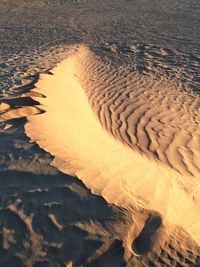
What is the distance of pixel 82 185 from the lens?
13.4 feet

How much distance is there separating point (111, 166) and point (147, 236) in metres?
1.30

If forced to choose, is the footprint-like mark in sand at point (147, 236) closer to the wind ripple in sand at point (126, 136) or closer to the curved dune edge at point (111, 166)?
the wind ripple in sand at point (126, 136)

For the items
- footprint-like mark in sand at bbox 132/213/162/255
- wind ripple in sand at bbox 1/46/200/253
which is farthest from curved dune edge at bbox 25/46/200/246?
footprint-like mark in sand at bbox 132/213/162/255

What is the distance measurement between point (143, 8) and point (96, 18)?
107 inches

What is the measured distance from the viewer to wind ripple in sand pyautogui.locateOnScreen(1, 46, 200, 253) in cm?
427

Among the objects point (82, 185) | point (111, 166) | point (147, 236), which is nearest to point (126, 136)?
point (111, 166)

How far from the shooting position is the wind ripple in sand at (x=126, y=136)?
427 centimetres

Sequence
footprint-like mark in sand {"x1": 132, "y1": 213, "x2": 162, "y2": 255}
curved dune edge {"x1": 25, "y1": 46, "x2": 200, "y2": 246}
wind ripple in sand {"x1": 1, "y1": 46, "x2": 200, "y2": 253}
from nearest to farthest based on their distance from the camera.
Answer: footprint-like mark in sand {"x1": 132, "y1": 213, "x2": 162, "y2": 255}
curved dune edge {"x1": 25, "y1": 46, "x2": 200, "y2": 246}
wind ripple in sand {"x1": 1, "y1": 46, "x2": 200, "y2": 253}

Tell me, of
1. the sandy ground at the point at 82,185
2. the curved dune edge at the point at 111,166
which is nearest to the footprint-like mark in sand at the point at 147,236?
the sandy ground at the point at 82,185

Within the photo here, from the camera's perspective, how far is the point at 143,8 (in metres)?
18.5

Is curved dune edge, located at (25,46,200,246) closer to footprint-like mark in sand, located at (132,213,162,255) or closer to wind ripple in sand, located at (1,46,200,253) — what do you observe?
wind ripple in sand, located at (1,46,200,253)

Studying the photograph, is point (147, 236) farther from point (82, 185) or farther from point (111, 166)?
point (111, 166)

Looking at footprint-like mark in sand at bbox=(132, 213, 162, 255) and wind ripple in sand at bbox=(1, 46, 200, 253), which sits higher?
footprint-like mark in sand at bbox=(132, 213, 162, 255)

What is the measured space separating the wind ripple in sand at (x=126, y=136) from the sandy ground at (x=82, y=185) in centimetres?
6
